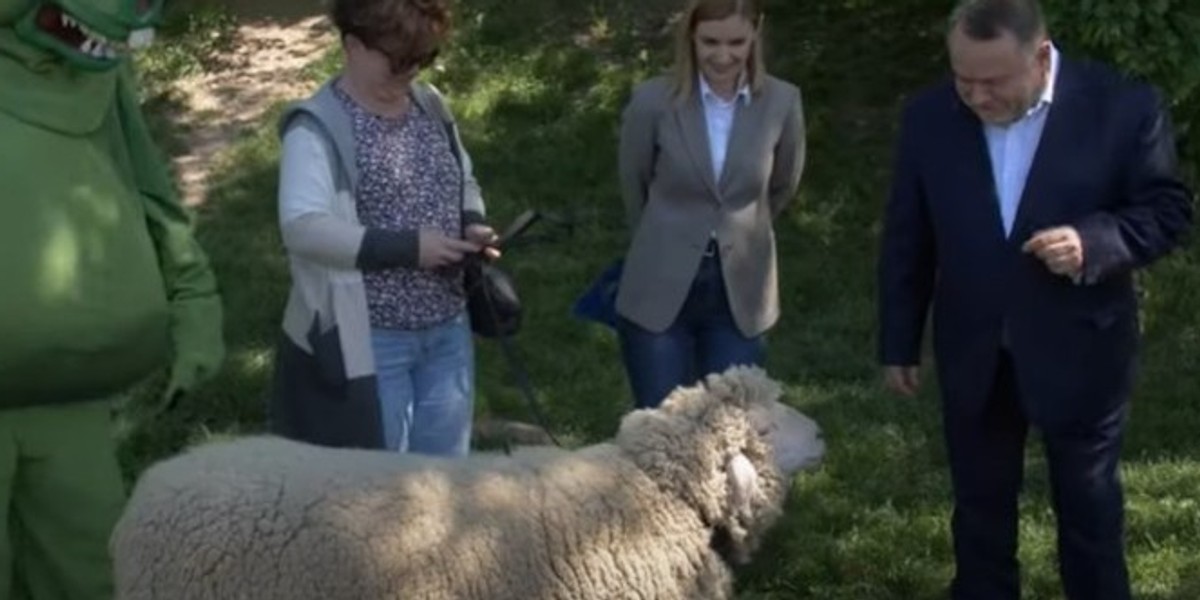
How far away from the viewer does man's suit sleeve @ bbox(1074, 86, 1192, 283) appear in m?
4.37

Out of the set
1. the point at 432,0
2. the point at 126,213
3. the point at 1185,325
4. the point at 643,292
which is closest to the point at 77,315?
the point at 126,213

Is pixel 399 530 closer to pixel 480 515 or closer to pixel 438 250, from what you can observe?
pixel 480 515

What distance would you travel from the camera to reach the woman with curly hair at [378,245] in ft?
14.2

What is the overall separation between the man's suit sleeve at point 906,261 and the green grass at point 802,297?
836 mm

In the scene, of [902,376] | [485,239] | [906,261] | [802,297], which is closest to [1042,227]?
[906,261]

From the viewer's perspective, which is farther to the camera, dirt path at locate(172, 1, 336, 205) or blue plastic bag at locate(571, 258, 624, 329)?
dirt path at locate(172, 1, 336, 205)

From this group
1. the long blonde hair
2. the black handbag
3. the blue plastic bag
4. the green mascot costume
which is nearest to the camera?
the green mascot costume

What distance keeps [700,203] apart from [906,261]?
22.6 inches

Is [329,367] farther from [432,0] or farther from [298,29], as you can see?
[298,29]

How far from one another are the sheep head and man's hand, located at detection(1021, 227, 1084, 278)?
0.60m

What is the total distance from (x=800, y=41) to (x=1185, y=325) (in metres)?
3.35

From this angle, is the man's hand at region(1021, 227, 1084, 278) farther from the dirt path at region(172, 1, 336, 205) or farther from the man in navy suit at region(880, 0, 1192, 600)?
the dirt path at region(172, 1, 336, 205)

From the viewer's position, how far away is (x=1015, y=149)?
4523mm

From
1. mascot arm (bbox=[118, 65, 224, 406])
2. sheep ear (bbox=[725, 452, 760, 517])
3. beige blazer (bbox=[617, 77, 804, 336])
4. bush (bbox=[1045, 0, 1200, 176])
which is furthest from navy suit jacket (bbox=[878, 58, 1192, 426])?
bush (bbox=[1045, 0, 1200, 176])
